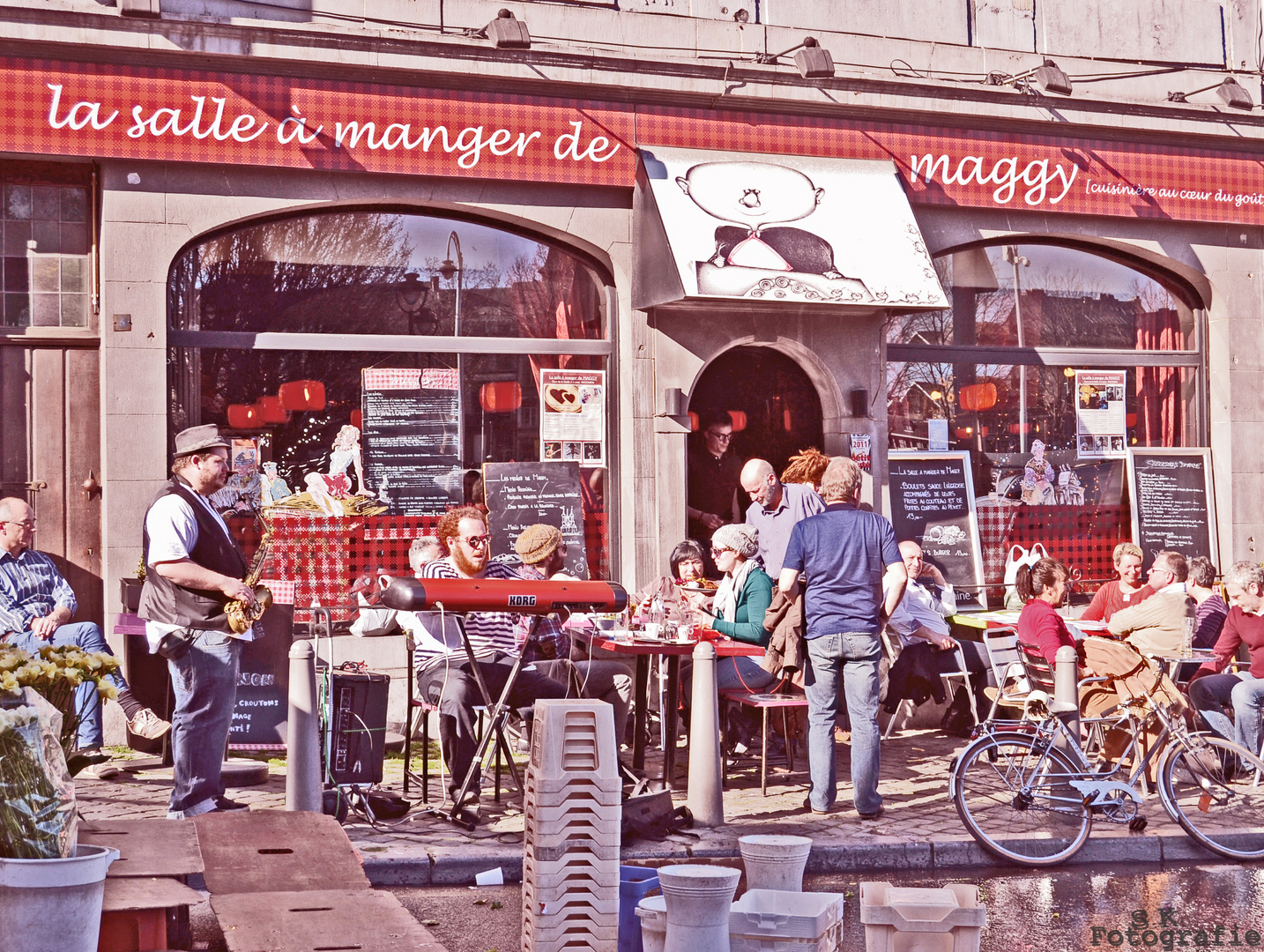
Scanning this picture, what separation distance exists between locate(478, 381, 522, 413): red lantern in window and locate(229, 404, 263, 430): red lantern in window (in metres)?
1.71

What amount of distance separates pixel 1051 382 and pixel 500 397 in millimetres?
5161

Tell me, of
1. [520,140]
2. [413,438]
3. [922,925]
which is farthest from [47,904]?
[520,140]

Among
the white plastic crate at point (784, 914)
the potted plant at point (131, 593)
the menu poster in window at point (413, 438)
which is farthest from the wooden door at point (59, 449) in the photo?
the white plastic crate at point (784, 914)

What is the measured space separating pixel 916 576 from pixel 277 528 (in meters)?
5.04

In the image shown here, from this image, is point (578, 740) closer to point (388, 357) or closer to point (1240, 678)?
point (1240, 678)

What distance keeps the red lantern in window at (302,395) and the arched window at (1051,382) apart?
4912mm

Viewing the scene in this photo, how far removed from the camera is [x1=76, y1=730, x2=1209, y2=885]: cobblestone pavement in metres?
6.89

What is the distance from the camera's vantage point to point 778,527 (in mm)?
10523

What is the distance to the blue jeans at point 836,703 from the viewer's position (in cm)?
801

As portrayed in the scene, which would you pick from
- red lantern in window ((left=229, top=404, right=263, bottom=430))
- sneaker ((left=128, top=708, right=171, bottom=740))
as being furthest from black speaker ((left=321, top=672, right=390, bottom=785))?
red lantern in window ((left=229, top=404, right=263, bottom=430))

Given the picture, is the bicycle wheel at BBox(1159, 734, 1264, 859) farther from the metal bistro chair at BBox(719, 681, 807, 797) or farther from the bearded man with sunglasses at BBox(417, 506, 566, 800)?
the bearded man with sunglasses at BBox(417, 506, 566, 800)

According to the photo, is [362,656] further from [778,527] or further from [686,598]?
[778,527]

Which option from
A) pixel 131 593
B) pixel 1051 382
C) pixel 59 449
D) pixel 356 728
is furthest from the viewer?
pixel 1051 382

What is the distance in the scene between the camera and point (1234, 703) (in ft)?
29.0
